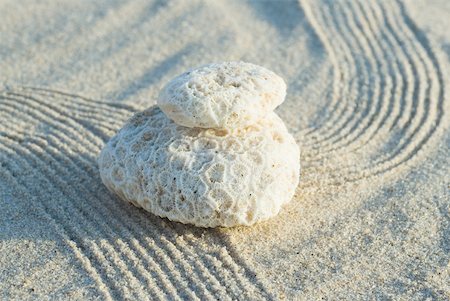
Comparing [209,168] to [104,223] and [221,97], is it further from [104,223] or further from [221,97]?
[104,223]

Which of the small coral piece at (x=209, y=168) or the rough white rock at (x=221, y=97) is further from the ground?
the rough white rock at (x=221, y=97)

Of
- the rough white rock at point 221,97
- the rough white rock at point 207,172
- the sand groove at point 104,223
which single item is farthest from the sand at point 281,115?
the rough white rock at point 221,97

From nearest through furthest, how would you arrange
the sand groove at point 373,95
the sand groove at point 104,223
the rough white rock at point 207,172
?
the sand groove at point 104,223
the rough white rock at point 207,172
the sand groove at point 373,95

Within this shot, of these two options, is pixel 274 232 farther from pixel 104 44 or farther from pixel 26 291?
pixel 104 44

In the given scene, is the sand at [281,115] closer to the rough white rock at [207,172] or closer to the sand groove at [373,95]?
the sand groove at [373,95]

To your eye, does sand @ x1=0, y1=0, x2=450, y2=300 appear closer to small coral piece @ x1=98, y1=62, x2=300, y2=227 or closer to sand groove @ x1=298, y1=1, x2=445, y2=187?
sand groove @ x1=298, y1=1, x2=445, y2=187

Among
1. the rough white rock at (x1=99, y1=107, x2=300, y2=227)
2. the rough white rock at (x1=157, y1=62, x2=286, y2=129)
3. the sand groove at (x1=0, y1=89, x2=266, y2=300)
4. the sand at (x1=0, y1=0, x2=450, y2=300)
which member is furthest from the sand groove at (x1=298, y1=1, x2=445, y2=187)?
the sand groove at (x1=0, y1=89, x2=266, y2=300)

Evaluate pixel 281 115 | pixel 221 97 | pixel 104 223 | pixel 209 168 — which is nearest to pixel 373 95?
pixel 281 115

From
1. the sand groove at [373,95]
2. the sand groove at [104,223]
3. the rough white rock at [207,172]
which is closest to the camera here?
the sand groove at [104,223]
